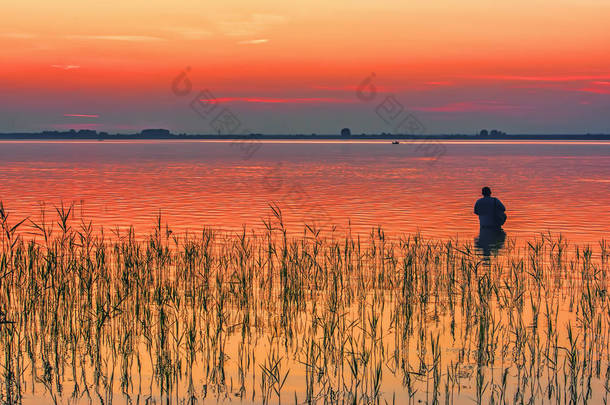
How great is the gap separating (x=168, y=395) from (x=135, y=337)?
2.74 metres

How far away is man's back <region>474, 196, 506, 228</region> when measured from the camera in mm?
A: 26922

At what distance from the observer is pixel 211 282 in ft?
55.1

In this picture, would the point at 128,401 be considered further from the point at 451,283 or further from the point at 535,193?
the point at 535,193

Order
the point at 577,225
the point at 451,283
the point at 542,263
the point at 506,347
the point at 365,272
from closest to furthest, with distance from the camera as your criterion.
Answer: the point at 506,347 < the point at 451,283 < the point at 365,272 < the point at 542,263 < the point at 577,225

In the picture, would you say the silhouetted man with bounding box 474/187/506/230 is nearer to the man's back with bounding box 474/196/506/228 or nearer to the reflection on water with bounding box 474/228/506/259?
the man's back with bounding box 474/196/506/228

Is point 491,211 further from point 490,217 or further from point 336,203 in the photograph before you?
point 336,203

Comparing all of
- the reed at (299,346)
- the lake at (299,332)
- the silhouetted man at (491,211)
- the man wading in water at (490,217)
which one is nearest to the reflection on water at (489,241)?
the man wading in water at (490,217)

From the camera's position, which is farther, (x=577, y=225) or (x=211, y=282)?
(x=577, y=225)

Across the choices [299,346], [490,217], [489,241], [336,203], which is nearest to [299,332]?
[299,346]

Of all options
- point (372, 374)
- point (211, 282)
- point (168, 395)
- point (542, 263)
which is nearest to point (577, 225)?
point (542, 263)

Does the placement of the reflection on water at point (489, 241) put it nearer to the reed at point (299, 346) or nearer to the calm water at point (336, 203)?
the calm water at point (336, 203)

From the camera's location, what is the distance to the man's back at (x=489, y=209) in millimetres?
26922

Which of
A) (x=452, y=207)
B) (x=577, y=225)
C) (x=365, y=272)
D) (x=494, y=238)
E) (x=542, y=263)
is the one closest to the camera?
(x=365, y=272)

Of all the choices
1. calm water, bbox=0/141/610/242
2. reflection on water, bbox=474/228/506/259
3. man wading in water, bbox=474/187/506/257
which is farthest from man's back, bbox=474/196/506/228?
calm water, bbox=0/141/610/242
